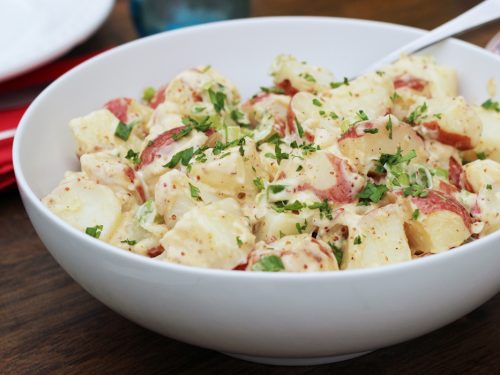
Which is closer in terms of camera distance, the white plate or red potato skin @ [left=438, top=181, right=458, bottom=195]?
red potato skin @ [left=438, top=181, right=458, bottom=195]

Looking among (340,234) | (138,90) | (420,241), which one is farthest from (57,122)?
(420,241)

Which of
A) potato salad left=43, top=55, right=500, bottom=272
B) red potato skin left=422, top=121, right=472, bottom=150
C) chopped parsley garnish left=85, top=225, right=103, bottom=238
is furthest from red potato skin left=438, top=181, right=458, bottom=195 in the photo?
chopped parsley garnish left=85, top=225, right=103, bottom=238

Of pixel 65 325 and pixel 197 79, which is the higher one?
pixel 197 79

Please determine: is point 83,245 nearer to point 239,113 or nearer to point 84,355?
point 84,355

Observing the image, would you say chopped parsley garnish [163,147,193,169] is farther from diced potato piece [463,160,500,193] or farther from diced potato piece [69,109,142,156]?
diced potato piece [463,160,500,193]

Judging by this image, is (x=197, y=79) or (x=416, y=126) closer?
(x=416, y=126)

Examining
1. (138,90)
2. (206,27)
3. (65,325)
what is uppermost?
(206,27)
